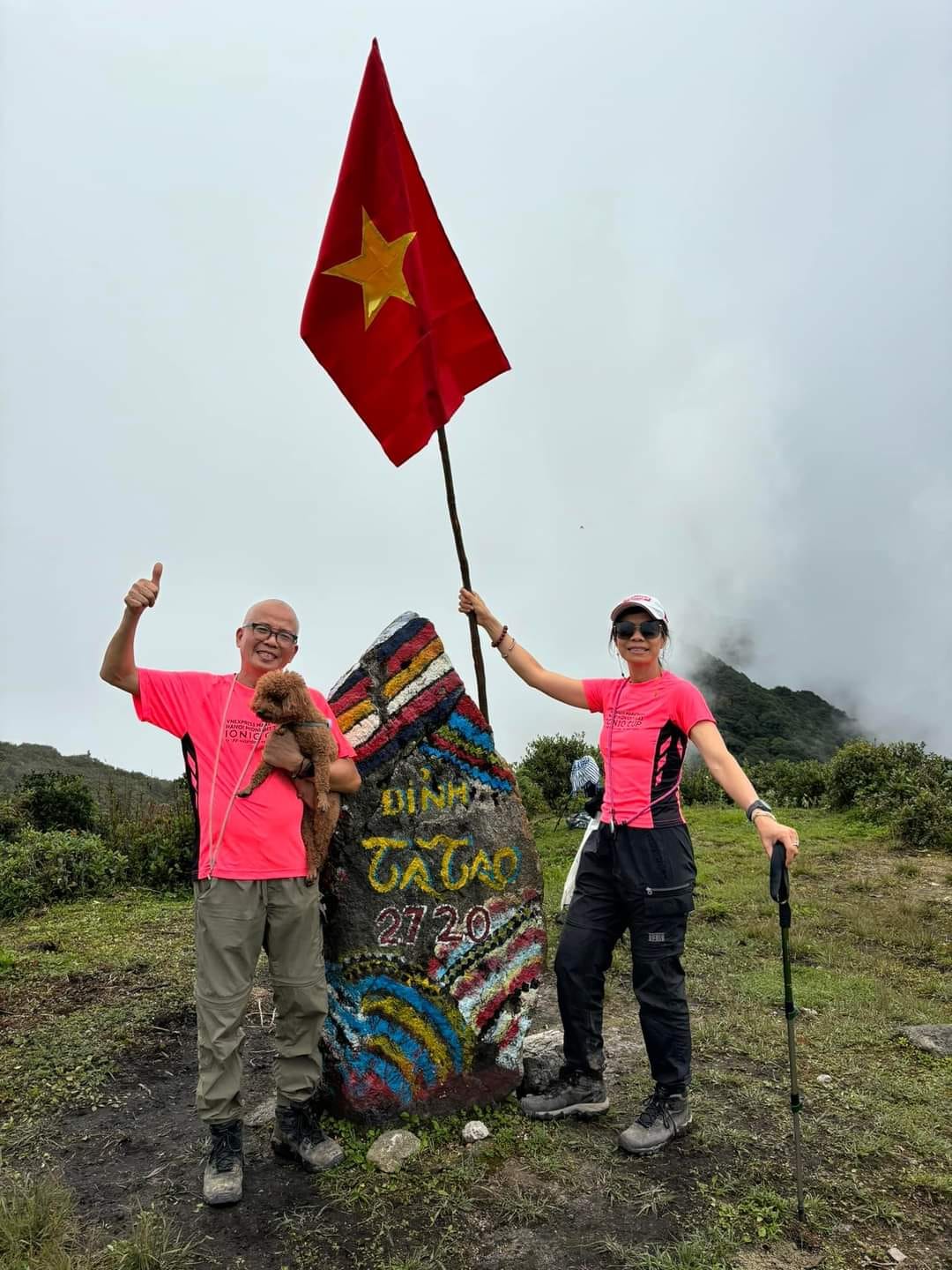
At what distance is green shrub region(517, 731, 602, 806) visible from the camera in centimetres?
1323

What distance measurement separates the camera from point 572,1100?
12.7 feet

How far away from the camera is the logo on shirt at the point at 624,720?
12.1 ft

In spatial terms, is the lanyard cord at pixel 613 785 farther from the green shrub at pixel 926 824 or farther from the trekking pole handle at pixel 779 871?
the green shrub at pixel 926 824

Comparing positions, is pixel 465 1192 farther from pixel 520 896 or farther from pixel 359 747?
pixel 359 747

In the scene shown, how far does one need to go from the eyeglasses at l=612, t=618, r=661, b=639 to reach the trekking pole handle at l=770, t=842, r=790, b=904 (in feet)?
3.34

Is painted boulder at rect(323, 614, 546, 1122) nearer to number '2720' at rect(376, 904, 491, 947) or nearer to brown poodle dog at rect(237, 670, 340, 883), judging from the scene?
number '2720' at rect(376, 904, 491, 947)

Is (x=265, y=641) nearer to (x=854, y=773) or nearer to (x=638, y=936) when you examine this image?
(x=638, y=936)

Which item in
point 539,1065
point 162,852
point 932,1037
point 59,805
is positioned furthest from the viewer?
point 59,805

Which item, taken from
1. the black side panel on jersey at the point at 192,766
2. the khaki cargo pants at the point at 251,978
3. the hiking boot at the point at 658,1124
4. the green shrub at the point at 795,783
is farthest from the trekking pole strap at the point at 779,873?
the green shrub at the point at 795,783

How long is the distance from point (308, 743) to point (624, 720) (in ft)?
4.40

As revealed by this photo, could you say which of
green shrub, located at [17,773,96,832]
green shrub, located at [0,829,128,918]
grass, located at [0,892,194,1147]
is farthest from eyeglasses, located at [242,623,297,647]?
green shrub, located at [17,773,96,832]

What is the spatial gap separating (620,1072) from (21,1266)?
271 centimetres

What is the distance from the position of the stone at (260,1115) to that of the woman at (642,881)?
115cm

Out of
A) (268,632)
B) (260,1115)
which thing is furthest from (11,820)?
(268,632)
